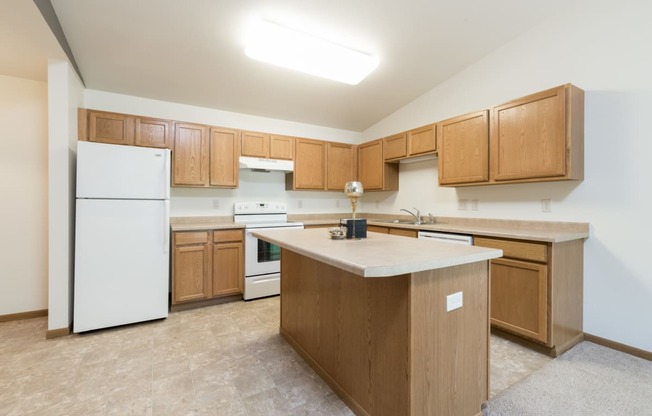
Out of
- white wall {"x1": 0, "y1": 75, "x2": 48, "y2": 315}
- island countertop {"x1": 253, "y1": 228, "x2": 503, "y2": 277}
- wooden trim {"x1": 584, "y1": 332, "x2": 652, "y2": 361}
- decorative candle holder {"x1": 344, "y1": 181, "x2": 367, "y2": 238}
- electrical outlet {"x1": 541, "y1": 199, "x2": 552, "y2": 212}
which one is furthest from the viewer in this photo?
white wall {"x1": 0, "y1": 75, "x2": 48, "y2": 315}

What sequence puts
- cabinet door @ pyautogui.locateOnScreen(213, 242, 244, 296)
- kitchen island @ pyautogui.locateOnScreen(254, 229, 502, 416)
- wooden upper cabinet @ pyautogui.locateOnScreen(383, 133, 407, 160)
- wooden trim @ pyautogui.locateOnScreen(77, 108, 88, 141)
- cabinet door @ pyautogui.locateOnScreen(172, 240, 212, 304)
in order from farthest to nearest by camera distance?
wooden upper cabinet @ pyautogui.locateOnScreen(383, 133, 407, 160)
cabinet door @ pyautogui.locateOnScreen(213, 242, 244, 296)
cabinet door @ pyautogui.locateOnScreen(172, 240, 212, 304)
wooden trim @ pyautogui.locateOnScreen(77, 108, 88, 141)
kitchen island @ pyautogui.locateOnScreen(254, 229, 502, 416)

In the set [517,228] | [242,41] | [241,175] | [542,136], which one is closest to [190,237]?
[241,175]

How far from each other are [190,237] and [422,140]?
299 cm

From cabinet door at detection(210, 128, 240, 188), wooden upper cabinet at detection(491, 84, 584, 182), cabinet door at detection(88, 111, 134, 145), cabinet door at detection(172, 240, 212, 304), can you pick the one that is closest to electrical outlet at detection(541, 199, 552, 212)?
wooden upper cabinet at detection(491, 84, 584, 182)

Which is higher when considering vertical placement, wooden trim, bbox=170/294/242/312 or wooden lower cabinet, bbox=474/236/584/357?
wooden lower cabinet, bbox=474/236/584/357

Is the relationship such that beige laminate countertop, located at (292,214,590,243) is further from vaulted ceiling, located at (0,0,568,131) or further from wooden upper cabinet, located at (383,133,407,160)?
vaulted ceiling, located at (0,0,568,131)

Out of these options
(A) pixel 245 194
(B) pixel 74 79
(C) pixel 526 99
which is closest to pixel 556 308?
(C) pixel 526 99

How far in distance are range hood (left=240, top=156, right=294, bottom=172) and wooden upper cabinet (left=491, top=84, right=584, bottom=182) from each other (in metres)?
2.54

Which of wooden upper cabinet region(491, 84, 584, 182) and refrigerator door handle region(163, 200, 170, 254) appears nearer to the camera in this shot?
wooden upper cabinet region(491, 84, 584, 182)

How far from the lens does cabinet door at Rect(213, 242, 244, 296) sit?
133 inches

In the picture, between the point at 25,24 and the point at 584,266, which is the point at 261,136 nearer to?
the point at 25,24

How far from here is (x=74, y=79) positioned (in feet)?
9.13

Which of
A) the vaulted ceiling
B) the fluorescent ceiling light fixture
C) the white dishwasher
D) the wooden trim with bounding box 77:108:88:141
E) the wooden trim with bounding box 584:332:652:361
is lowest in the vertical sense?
the wooden trim with bounding box 584:332:652:361

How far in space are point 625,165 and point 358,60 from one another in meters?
2.33
